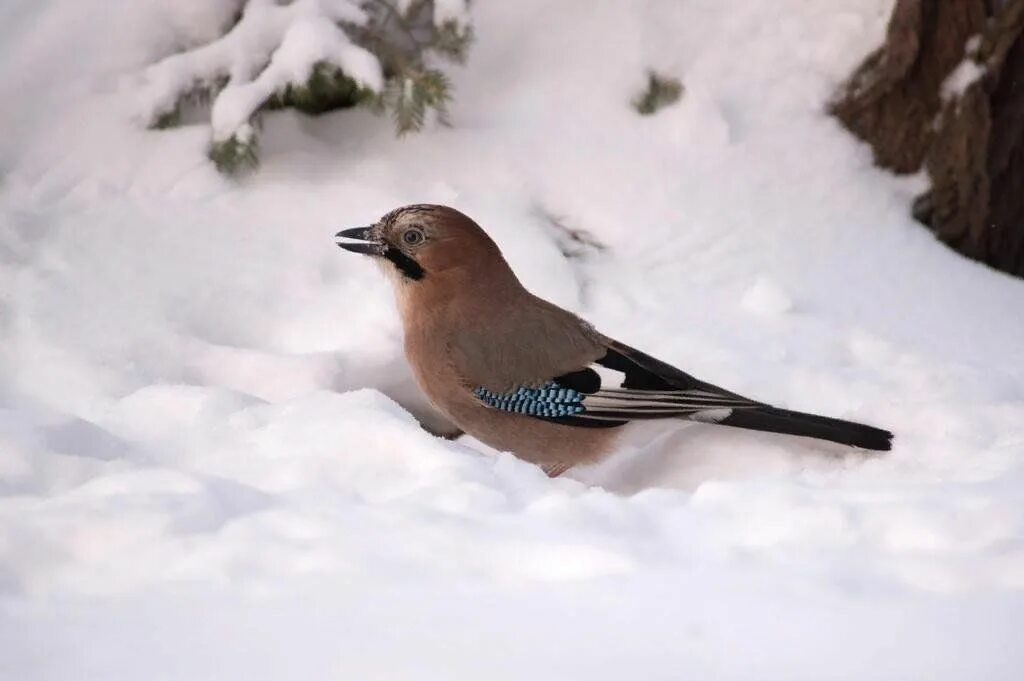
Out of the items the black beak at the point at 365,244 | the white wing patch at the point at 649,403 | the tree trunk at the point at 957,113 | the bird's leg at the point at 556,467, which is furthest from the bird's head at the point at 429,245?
the tree trunk at the point at 957,113

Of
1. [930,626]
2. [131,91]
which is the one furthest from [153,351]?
[930,626]

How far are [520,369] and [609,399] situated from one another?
0.98ft

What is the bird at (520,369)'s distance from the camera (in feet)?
11.7

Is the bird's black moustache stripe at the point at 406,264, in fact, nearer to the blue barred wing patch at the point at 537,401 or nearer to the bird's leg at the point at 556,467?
the blue barred wing patch at the point at 537,401

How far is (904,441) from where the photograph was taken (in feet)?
11.4

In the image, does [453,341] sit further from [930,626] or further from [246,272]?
[930,626]

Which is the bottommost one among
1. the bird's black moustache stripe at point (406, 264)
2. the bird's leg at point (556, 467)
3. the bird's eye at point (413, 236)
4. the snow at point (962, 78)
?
the bird's leg at point (556, 467)

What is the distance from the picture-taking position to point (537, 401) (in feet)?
11.7

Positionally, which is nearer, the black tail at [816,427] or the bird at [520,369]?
the black tail at [816,427]

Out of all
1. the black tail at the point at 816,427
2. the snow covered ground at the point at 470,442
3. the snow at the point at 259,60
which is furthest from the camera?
the snow at the point at 259,60

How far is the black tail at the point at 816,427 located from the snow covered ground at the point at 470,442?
6 cm

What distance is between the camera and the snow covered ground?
2.04m

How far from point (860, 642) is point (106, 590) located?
1.38 m

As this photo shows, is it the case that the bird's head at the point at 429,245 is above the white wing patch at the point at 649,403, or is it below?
above
